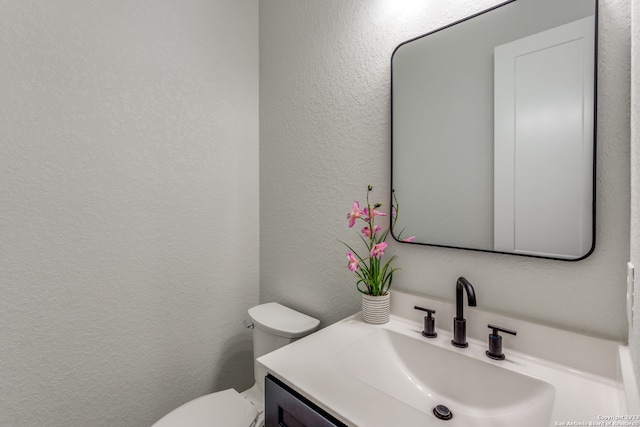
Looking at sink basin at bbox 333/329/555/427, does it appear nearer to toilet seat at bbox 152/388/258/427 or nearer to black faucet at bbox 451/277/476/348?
black faucet at bbox 451/277/476/348

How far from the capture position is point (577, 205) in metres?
0.77

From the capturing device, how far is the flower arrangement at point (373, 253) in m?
1.06

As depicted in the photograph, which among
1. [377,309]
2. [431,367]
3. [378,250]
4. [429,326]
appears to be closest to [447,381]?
[431,367]

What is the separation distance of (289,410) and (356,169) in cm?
88

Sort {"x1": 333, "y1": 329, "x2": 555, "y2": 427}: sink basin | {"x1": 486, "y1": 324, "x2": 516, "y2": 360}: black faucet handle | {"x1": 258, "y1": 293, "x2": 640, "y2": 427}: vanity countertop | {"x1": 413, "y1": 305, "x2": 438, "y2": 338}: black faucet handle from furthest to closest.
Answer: {"x1": 413, "y1": 305, "x2": 438, "y2": 338}: black faucet handle
{"x1": 486, "y1": 324, "x2": 516, "y2": 360}: black faucet handle
{"x1": 333, "y1": 329, "x2": 555, "y2": 427}: sink basin
{"x1": 258, "y1": 293, "x2": 640, "y2": 427}: vanity countertop

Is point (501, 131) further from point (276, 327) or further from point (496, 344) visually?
point (276, 327)

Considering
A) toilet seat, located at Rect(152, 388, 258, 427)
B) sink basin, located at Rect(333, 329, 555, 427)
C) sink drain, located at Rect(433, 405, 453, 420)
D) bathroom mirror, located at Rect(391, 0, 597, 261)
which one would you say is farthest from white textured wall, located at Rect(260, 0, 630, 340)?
toilet seat, located at Rect(152, 388, 258, 427)

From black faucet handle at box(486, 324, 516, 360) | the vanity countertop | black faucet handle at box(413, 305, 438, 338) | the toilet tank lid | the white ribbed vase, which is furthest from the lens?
the toilet tank lid

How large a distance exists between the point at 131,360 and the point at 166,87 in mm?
1204

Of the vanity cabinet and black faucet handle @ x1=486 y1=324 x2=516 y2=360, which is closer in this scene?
the vanity cabinet

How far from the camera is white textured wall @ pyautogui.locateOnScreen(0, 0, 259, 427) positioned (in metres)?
1.01

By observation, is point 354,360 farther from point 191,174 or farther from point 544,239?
point 191,174

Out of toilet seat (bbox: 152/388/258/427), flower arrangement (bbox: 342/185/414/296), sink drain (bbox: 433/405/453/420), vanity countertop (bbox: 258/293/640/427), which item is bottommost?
toilet seat (bbox: 152/388/258/427)

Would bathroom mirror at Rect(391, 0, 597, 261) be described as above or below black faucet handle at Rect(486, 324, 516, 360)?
above
